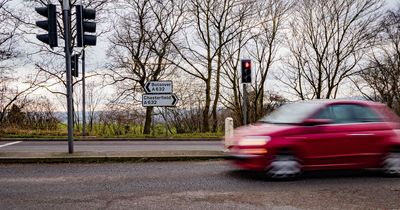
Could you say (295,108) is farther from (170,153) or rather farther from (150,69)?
(150,69)

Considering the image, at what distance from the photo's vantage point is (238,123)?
36125mm

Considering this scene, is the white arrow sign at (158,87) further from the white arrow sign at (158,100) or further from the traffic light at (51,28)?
the traffic light at (51,28)

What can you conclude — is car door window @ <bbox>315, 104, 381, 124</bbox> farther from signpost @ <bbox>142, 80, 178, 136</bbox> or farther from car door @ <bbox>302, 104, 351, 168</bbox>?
signpost @ <bbox>142, 80, 178, 136</bbox>

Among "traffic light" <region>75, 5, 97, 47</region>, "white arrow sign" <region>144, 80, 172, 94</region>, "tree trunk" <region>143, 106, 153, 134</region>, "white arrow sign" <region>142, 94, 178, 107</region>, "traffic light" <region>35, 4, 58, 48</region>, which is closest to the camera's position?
"traffic light" <region>35, 4, 58, 48</region>

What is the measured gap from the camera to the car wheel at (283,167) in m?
7.58

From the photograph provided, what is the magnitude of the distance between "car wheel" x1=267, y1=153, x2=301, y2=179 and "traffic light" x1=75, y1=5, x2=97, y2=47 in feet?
18.4

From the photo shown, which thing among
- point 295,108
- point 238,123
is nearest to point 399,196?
point 295,108

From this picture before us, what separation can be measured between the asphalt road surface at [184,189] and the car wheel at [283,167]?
16 cm

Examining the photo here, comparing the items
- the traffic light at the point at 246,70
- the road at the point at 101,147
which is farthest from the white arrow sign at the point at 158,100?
the traffic light at the point at 246,70

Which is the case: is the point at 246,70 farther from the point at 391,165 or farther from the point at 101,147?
the point at 101,147

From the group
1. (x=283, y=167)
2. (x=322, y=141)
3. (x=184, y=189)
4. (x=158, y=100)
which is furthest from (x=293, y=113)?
(x=158, y=100)

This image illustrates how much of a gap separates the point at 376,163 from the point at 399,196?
1621mm

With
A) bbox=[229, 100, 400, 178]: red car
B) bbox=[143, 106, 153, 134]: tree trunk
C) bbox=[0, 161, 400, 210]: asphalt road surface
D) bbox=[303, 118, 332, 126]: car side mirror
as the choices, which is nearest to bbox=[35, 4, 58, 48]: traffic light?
bbox=[0, 161, 400, 210]: asphalt road surface

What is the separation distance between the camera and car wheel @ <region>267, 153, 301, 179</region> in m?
7.58
